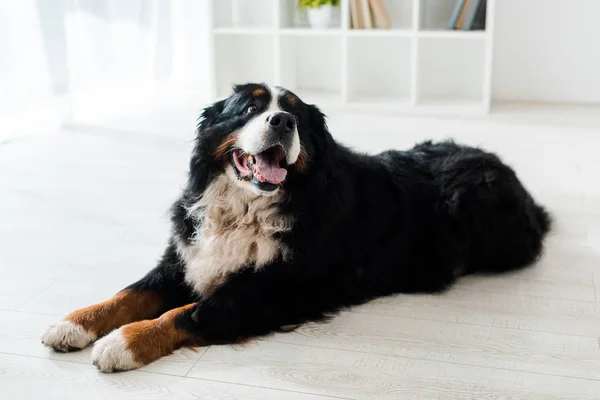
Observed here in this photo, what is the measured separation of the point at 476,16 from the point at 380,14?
0.59 meters

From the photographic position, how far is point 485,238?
252 centimetres

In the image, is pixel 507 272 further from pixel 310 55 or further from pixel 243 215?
pixel 310 55

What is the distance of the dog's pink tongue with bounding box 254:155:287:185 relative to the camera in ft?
6.93

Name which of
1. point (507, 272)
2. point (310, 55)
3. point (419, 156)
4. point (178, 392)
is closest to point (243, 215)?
point (178, 392)

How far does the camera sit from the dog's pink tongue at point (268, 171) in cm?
211

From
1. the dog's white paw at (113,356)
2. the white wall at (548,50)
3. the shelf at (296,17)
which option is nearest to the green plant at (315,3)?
the shelf at (296,17)

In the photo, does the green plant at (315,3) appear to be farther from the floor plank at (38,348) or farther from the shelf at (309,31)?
the floor plank at (38,348)

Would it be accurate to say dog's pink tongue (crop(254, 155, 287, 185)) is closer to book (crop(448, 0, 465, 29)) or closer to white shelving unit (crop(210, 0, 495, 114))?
white shelving unit (crop(210, 0, 495, 114))

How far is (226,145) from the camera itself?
2150 mm

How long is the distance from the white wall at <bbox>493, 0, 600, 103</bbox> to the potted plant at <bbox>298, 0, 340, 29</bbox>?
3.68ft

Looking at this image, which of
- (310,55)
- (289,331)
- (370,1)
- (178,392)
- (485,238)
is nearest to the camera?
(178,392)

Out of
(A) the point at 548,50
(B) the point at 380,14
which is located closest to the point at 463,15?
(B) the point at 380,14

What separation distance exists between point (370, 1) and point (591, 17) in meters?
1.46

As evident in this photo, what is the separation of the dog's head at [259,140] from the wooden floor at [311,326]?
1.48 ft
